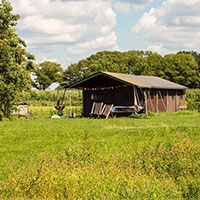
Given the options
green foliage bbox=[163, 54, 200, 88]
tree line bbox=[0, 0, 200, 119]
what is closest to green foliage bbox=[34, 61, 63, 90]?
tree line bbox=[0, 0, 200, 119]

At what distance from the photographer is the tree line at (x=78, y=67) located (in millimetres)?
6891

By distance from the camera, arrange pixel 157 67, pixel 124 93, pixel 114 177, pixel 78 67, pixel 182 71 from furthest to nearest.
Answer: pixel 78 67
pixel 157 67
pixel 182 71
pixel 124 93
pixel 114 177

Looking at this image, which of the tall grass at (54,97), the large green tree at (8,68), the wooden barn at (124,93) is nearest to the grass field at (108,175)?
the large green tree at (8,68)

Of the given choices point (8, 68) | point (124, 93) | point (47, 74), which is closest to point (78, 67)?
point (47, 74)

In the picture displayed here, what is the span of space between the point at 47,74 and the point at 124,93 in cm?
6321

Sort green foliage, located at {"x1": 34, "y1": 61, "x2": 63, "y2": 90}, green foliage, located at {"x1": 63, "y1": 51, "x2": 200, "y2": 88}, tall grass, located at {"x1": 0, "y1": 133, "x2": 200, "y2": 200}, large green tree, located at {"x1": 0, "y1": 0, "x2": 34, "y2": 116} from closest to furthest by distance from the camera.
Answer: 1. tall grass, located at {"x1": 0, "y1": 133, "x2": 200, "y2": 200}
2. large green tree, located at {"x1": 0, "y1": 0, "x2": 34, "y2": 116}
3. green foliage, located at {"x1": 63, "y1": 51, "x2": 200, "y2": 88}
4. green foliage, located at {"x1": 34, "y1": 61, "x2": 63, "y2": 90}

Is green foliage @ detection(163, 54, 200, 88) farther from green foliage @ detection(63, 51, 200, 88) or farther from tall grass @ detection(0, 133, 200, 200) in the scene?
tall grass @ detection(0, 133, 200, 200)

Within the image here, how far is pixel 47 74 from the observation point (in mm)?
90188

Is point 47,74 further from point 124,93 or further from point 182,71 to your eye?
point 124,93

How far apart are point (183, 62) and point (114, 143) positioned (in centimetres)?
6365

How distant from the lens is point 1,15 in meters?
7.25

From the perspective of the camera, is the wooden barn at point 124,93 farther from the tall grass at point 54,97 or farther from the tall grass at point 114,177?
the tall grass at point 114,177

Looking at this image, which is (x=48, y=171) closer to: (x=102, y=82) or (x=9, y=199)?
(x=9, y=199)

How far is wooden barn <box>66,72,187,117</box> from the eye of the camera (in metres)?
28.1
